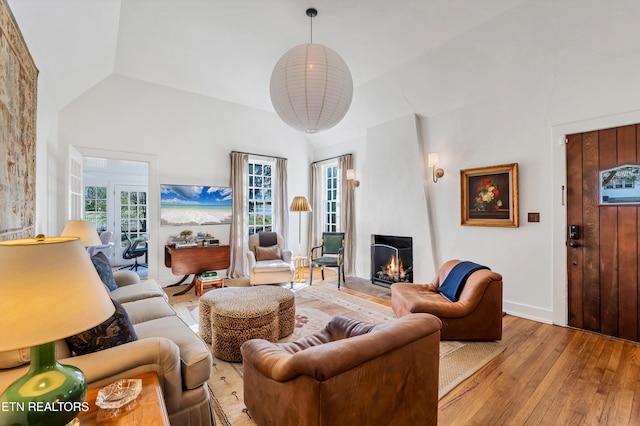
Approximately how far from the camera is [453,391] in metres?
1.94

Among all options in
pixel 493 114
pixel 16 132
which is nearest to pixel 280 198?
pixel 493 114

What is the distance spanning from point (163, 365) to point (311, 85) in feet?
5.94

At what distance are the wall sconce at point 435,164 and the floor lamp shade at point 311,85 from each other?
7.12 ft

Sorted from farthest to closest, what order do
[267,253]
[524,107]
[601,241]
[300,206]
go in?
[300,206]
[267,253]
[524,107]
[601,241]

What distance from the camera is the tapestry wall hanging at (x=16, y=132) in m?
1.52

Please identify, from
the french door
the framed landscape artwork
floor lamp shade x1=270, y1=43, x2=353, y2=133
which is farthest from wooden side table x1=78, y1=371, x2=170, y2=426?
the french door

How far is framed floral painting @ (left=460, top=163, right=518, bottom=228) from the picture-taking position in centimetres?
327

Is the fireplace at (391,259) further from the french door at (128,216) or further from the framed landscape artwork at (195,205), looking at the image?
the french door at (128,216)

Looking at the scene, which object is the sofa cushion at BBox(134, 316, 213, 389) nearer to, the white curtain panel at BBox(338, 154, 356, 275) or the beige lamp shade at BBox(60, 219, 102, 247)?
the beige lamp shade at BBox(60, 219, 102, 247)

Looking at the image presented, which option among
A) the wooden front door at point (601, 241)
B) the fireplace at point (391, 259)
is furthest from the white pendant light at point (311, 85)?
the fireplace at point (391, 259)

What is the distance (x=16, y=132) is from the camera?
5.68ft

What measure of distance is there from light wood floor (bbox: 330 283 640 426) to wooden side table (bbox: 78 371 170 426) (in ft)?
5.02

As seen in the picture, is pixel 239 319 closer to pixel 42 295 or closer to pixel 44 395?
pixel 44 395

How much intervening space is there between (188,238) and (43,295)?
4.05 m
